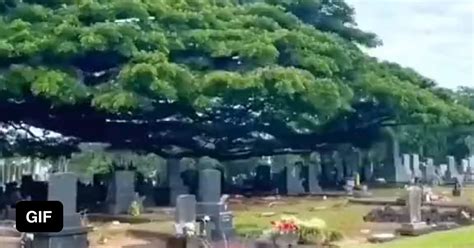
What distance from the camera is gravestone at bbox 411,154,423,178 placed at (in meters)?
18.9

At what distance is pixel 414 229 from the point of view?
8180 millimetres

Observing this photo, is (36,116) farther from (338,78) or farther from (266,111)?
(338,78)

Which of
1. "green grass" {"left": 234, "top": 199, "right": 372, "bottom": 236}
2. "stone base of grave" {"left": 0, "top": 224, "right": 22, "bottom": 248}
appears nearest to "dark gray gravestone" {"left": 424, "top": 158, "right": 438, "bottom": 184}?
"green grass" {"left": 234, "top": 199, "right": 372, "bottom": 236}

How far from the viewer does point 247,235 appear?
7605mm

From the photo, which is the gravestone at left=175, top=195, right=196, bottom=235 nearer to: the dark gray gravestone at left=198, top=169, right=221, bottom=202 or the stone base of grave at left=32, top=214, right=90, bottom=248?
the dark gray gravestone at left=198, top=169, right=221, bottom=202

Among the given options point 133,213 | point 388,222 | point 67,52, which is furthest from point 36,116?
point 388,222

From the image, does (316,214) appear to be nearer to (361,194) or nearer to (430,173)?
(361,194)

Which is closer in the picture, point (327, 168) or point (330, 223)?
point (330, 223)

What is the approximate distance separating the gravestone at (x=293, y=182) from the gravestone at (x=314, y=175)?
0.22 metres

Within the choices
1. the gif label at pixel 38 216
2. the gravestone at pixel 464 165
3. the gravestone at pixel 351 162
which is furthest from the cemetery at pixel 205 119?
the gif label at pixel 38 216

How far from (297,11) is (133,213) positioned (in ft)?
24.5

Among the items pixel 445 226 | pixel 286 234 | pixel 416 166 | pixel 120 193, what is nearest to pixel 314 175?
pixel 416 166

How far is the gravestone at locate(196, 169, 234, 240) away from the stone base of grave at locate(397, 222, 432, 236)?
171 centimetres

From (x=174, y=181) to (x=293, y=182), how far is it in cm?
345
